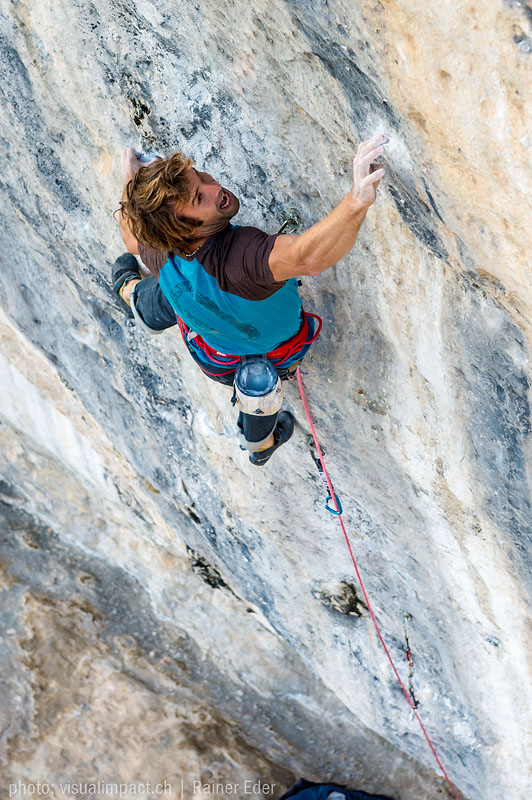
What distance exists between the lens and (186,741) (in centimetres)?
Result: 484

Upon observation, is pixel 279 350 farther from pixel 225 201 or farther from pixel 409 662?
pixel 409 662

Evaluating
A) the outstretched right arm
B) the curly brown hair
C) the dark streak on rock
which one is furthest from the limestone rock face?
the curly brown hair

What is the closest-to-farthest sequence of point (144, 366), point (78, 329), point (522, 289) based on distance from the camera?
point (522, 289) < point (144, 366) < point (78, 329)

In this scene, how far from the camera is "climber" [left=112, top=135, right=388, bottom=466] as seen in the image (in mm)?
1914

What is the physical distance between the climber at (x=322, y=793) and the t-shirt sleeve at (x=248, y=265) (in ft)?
13.4

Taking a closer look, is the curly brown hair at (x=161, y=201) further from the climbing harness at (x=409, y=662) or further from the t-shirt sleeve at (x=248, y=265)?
the climbing harness at (x=409, y=662)

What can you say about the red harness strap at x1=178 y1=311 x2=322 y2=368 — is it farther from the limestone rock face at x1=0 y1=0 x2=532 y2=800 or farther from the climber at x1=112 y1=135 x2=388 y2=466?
the limestone rock face at x1=0 y1=0 x2=532 y2=800

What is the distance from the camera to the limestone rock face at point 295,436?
2.01 m

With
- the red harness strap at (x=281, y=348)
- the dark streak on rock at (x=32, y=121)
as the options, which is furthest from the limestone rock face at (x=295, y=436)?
the red harness strap at (x=281, y=348)

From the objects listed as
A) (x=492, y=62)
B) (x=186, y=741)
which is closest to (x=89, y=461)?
(x=186, y=741)

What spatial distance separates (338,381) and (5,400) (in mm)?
3213

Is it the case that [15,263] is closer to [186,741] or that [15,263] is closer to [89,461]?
[89,461]

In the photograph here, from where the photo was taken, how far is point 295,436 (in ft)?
11.2

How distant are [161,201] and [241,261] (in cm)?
29
